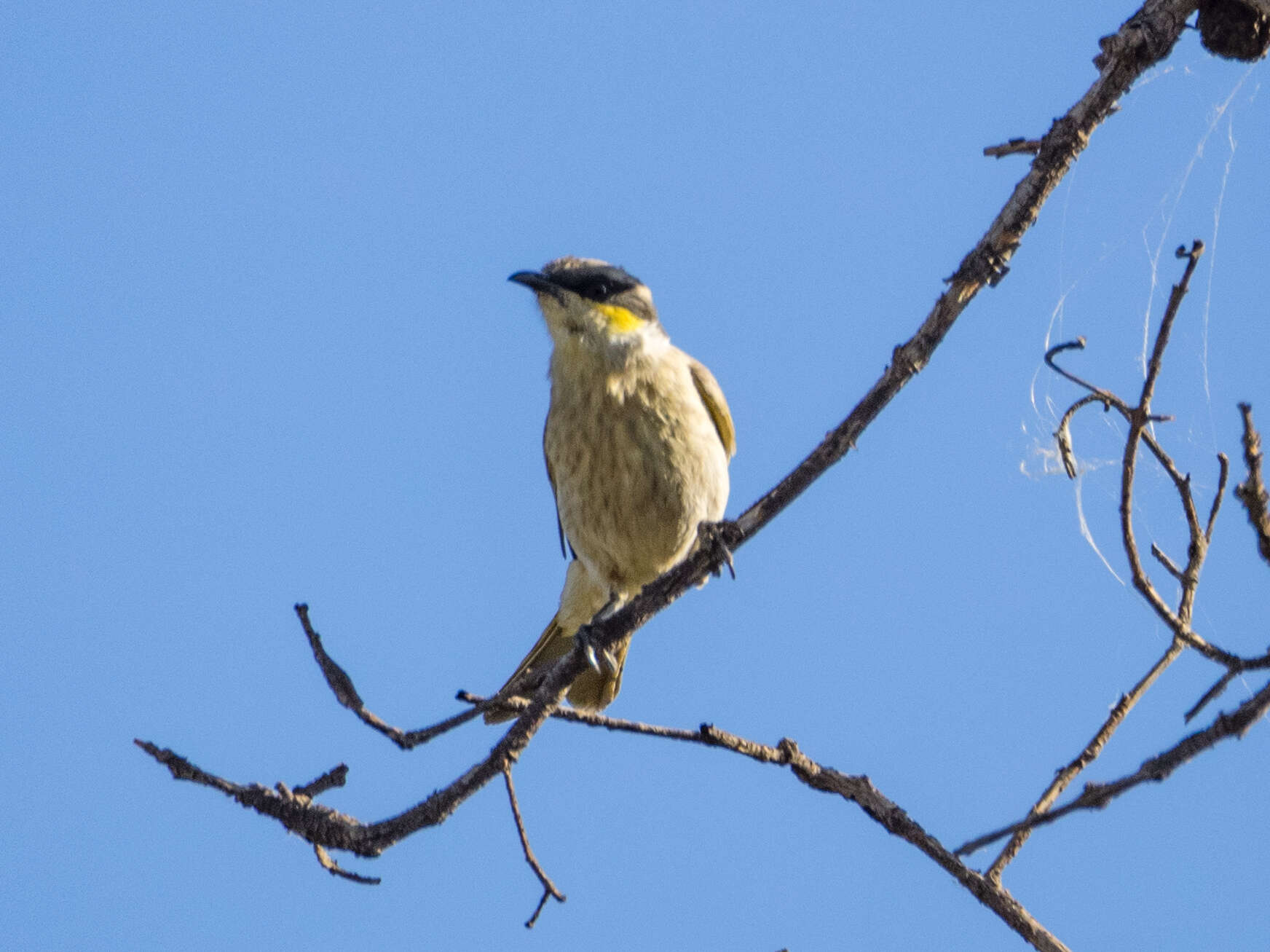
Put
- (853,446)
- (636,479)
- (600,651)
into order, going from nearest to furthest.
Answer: (853,446)
(600,651)
(636,479)

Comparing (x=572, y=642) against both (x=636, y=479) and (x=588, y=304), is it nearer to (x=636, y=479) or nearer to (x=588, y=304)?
(x=636, y=479)

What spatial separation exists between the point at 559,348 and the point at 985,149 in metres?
3.27

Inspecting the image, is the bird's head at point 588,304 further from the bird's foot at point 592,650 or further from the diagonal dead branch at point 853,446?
the diagonal dead branch at point 853,446

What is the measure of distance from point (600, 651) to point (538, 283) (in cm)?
227

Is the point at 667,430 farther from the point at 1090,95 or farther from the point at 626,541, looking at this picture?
the point at 1090,95

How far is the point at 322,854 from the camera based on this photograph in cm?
400

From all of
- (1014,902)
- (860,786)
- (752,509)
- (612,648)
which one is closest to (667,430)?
(612,648)

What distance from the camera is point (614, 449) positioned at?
6.29 m

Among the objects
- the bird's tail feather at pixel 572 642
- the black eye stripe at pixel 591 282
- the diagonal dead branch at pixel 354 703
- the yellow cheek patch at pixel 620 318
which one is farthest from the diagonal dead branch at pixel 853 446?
the black eye stripe at pixel 591 282

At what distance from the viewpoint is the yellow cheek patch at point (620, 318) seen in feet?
21.7

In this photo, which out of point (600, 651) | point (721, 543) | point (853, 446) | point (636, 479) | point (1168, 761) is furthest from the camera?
point (636, 479)

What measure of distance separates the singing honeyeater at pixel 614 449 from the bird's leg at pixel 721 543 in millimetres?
1470

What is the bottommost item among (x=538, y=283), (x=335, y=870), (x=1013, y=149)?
(x=335, y=870)

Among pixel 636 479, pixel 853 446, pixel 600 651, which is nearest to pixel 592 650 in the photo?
pixel 600 651
